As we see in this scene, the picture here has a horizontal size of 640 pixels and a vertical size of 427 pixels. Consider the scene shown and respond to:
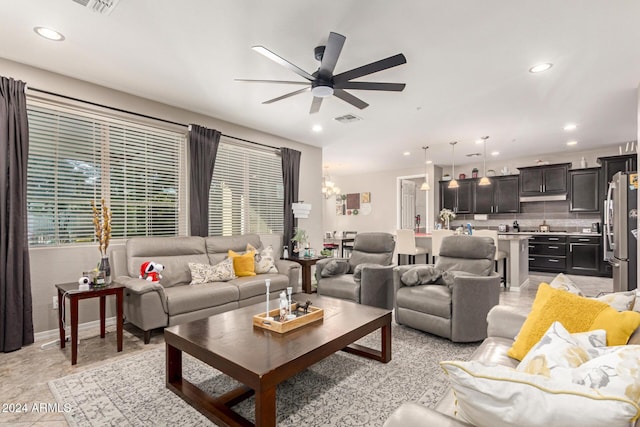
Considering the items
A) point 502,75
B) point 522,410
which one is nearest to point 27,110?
point 522,410

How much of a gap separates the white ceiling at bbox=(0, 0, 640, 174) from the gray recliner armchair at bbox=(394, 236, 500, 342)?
6.07ft

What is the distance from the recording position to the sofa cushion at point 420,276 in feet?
11.1

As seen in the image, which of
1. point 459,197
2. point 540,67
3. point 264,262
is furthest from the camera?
point 459,197

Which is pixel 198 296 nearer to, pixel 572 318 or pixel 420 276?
pixel 420 276

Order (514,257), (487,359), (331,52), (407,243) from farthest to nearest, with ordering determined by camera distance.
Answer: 1. (407,243)
2. (514,257)
3. (331,52)
4. (487,359)

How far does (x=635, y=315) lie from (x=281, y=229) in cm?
488

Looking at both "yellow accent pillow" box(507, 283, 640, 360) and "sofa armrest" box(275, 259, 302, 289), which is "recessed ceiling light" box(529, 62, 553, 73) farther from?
"sofa armrest" box(275, 259, 302, 289)

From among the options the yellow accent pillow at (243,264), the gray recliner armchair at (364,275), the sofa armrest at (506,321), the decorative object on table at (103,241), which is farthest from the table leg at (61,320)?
the sofa armrest at (506,321)

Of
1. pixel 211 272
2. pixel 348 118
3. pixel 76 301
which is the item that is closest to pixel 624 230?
pixel 348 118

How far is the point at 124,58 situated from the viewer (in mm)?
3027

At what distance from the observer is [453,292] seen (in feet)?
9.83

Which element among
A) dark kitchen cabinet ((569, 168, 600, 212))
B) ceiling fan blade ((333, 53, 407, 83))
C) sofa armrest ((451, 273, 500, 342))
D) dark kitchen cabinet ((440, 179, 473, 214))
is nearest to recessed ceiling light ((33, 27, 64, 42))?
ceiling fan blade ((333, 53, 407, 83))

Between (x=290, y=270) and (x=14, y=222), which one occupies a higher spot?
(x=14, y=222)

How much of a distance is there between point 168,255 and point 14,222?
140 cm
